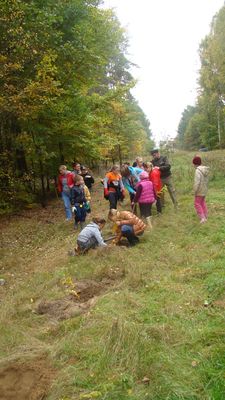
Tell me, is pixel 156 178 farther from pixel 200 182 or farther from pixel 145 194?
pixel 200 182

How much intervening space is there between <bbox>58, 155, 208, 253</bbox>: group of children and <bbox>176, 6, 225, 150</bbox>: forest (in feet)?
42.9

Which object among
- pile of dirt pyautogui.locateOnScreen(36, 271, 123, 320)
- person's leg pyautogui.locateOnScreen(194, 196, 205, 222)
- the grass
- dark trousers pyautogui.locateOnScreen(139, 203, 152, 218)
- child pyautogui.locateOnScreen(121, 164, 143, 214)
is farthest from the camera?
child pyautogui.locateOnScreen(121, 164, 143, 214)

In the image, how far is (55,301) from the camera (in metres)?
6.70

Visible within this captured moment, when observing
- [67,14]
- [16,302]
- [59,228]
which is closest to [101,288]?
[16,302]

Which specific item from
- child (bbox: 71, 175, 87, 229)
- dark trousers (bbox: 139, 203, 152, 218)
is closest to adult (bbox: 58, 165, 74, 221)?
child (bbox: 71, 175, 87, 229)

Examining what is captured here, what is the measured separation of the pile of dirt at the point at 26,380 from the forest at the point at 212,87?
2114 centimetres

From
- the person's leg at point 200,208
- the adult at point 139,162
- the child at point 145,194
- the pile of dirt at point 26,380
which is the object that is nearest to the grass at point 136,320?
the pile of dirt at point 26,380

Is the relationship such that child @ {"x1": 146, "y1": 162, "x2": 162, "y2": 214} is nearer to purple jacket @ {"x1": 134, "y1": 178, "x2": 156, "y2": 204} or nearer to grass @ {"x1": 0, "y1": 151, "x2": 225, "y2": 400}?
purple jacket @ {"x1": 134, "y1": 178, "x2": 156, "y2": 204}

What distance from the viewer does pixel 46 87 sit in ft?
37.8

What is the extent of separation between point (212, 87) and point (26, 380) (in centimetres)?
3387

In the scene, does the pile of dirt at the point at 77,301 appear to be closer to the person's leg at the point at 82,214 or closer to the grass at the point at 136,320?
the grass at the point at 136,320

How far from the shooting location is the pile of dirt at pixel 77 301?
6.20 m

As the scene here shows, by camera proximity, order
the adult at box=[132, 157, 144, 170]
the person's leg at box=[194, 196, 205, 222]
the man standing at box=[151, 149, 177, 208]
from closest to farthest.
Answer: the person's leg at box=[194, 196, 205, 222], the man standing at box=[151, 149, 177, 208], the adult at box=[132, 157, 144, 170]

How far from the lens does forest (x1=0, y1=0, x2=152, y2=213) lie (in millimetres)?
11594
